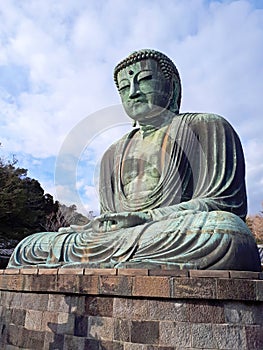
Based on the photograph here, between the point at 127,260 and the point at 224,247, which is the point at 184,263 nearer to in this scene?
the point at 224,247

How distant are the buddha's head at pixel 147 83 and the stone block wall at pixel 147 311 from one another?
309 centimetres

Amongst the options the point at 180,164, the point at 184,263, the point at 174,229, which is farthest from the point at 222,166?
the point at 184,263

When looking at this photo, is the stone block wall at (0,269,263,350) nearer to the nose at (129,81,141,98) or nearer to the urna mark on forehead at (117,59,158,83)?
the nose at (129,81,141,98)

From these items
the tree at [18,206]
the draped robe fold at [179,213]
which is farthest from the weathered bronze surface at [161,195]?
the tree at [18,206]

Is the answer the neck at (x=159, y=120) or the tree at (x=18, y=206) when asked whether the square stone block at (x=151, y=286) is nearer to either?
the neck at (x=159, y=120)

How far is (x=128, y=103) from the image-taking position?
5809 mm

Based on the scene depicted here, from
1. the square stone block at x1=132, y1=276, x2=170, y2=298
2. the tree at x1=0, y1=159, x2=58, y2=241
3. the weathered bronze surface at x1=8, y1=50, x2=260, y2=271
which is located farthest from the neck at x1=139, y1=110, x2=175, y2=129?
the tree at x1=0, y1=159, x2=58, y2=241

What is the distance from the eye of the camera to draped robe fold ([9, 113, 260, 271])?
3469mm

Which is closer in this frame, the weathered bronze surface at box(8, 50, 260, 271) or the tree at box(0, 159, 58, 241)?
the weathered bronze surface at box(8, 50, 260, 271)

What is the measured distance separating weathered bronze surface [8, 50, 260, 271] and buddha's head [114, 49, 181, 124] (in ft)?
0.05

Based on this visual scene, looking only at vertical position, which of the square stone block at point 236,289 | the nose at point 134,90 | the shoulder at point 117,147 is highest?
the nose at point 134,90

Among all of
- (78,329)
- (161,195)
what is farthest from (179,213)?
(78,329)

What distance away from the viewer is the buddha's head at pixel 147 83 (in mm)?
5691

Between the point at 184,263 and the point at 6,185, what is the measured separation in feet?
46.5
